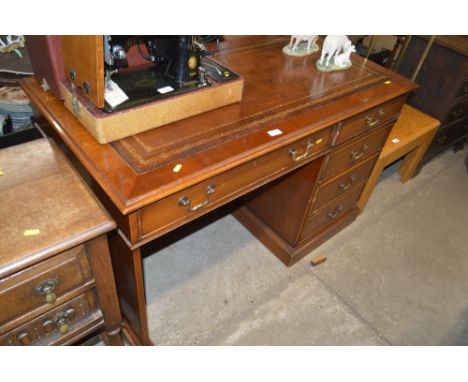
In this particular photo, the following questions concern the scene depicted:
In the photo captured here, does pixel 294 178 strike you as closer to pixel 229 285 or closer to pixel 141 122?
pixel 229 285

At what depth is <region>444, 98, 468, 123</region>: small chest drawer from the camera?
106 inches

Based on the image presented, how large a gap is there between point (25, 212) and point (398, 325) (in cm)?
183

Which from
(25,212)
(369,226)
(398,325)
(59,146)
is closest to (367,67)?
(369,226)

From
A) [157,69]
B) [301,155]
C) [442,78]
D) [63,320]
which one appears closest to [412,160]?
[442,78]

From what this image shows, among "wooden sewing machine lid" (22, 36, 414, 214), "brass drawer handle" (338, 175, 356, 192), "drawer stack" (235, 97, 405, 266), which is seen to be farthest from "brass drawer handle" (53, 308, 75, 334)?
"brass drawer handle" (338, 175, 356, 192)

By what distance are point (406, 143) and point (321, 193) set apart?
0.89 meters

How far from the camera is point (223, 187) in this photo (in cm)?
128

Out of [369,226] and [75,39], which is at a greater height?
[75,39]

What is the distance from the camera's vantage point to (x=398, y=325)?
76.7 inches

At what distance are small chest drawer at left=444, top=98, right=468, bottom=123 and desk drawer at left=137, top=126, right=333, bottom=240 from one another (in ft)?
5.48

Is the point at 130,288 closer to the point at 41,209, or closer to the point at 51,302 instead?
the point at 51,302

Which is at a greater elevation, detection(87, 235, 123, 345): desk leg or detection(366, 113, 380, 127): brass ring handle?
detection(366, 113, 380, 127): brass ring handle

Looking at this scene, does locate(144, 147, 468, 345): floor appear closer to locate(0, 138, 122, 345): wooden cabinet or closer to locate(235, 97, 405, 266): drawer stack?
locate(235, 97, 405, 266): drawer stack

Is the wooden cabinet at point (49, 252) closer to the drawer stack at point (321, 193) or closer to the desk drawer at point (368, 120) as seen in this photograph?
the drawer stack at point (321, 193)
